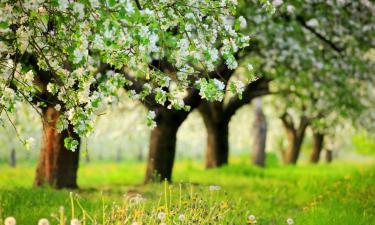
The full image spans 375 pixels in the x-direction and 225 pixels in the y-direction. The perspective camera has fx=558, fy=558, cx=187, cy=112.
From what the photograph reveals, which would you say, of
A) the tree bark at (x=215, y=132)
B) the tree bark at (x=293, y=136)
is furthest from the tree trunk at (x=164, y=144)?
the tree bark at (x=293, y=136)

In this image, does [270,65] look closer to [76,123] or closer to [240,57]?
[240,57]

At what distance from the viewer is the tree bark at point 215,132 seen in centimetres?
2256

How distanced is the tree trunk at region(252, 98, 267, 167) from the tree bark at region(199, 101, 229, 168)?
2.88m

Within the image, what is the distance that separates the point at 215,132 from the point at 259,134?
366 cm

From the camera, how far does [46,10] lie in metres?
6.93

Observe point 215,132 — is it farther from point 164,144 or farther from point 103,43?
point 103,43

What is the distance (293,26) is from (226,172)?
337 inches

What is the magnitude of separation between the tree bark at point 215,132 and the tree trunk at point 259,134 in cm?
288

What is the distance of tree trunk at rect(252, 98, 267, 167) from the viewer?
84.0ft

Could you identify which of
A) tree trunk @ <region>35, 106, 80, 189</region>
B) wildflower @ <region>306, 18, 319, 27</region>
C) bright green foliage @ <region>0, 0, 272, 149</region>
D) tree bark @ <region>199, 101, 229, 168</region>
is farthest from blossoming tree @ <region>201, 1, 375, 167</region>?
bright green foliage @ <region>0, 0, 272, 149</region>

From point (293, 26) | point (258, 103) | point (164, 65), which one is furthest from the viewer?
point (258, 103)

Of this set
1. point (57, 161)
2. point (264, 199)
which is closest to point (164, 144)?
point (57, 161)

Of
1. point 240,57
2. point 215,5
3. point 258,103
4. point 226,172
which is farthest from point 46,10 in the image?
point 258,103

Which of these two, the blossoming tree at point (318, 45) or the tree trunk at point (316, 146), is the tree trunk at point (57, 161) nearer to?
the blossoming tree at point (318, 45)
